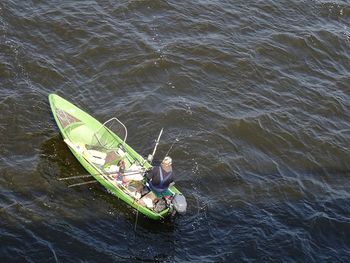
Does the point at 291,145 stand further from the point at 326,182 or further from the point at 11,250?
the point at 11,250

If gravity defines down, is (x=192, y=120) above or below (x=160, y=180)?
below

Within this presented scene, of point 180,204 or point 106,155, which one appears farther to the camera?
point 106,155

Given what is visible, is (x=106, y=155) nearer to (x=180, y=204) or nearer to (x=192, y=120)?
(x=180, y=204)

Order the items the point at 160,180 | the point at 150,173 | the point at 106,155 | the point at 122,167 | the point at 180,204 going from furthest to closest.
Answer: the point at 106,155
the point at 122,167
the point at 150,173
the point at 160,180
the point at 180,204

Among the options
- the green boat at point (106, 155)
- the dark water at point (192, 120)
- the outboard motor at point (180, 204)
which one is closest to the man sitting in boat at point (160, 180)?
the green boat at point (106, 155)

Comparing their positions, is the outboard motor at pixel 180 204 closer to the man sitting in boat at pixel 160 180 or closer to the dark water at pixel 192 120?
the man sitting in boat at pixel 160 180

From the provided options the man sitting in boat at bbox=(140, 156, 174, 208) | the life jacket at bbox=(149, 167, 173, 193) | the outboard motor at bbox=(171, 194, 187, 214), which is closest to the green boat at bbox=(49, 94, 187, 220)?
the outboard motor at bbox=(171, 194, 187, 214)

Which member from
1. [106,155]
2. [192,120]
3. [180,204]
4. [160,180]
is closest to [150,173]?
[160,180]

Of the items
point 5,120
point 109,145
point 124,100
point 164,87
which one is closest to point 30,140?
point 5,120
